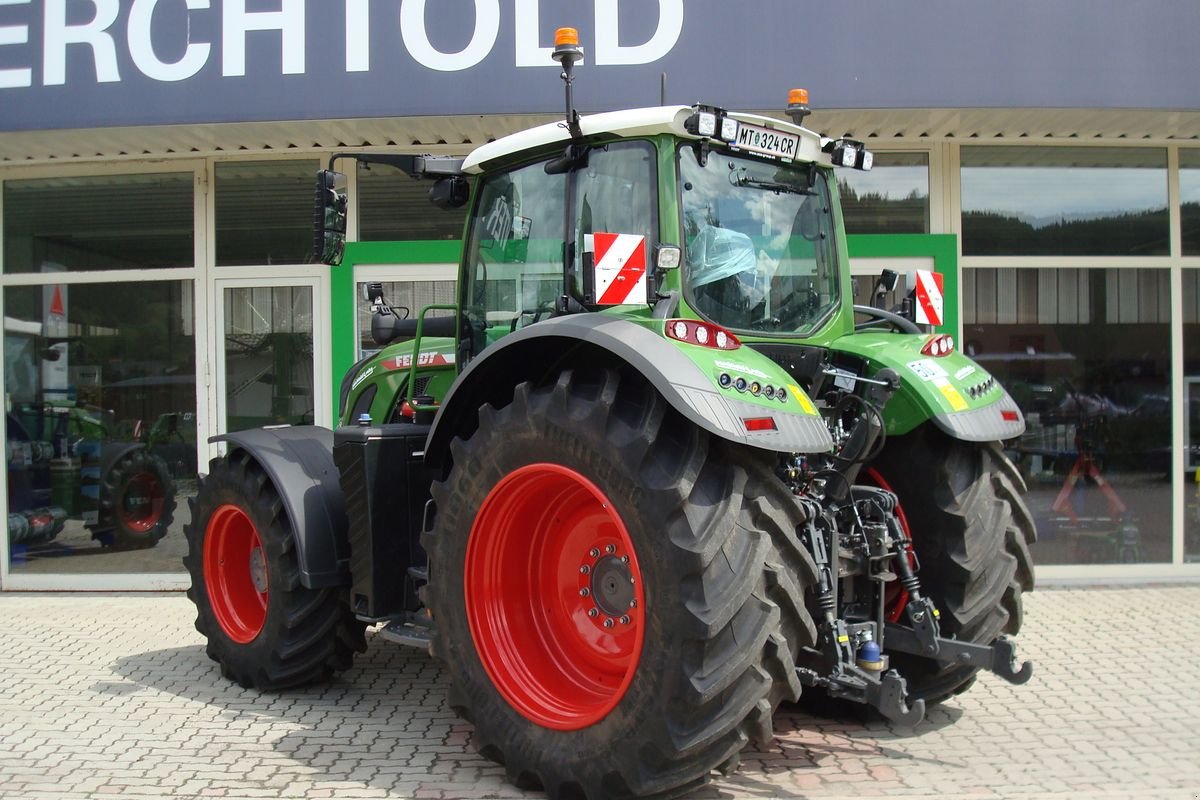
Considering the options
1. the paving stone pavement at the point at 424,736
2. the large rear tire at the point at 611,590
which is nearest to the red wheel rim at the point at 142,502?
the paving stone pavement at the point at 424,736

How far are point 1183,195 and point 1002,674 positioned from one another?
5.88 meters

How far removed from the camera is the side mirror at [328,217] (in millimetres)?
4621

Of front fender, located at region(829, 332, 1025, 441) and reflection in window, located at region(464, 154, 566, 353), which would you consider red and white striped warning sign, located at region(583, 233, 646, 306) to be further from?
front fender, located at region(829, 332, 1025, 441)

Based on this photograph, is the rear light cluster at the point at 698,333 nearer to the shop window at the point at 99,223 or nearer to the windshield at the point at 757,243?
the windshield at the point at 757,243

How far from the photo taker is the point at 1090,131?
768 cm

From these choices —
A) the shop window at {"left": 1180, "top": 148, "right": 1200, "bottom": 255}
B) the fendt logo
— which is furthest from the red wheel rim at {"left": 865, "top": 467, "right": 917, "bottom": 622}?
the shop window at {"left": 1180, "top": 148, "right": 1200, "bottom": 255}

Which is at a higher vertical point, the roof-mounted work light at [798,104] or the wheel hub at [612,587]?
the roof-mounted work light at [798,104]

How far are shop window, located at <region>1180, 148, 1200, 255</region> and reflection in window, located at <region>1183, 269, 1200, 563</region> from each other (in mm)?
226

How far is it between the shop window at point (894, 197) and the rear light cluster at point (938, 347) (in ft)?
11.5

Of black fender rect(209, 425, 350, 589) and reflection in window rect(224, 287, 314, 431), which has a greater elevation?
reflection in window rect(224, 287, 314, 431)

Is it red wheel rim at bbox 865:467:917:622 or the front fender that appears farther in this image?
red wheel rim at bbox 865:467:917:622

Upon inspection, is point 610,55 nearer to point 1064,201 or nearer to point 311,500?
point 311,500

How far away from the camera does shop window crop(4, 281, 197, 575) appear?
838 centimetres

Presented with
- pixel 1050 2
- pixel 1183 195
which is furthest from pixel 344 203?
pixel 1183 195
